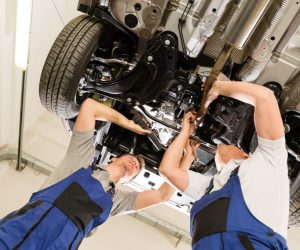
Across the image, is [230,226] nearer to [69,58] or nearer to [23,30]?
[69,58]

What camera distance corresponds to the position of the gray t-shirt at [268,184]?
5.53 feet

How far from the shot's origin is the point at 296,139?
2322 mm

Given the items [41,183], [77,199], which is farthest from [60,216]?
[41,183]

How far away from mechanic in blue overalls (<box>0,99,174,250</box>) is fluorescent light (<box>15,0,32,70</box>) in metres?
0.88

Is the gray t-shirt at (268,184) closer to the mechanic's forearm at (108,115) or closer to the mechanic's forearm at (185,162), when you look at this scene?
the mechanic's forearm at (185,162)

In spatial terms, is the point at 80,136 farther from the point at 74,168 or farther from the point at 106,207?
the point at 106,207

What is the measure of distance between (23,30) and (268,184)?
2101mm

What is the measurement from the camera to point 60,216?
6.66 ft

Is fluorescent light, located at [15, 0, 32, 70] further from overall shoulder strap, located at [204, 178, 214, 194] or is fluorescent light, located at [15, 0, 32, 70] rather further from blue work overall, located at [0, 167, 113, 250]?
overall shoulder strap, located at [204, 178, 214, 194]

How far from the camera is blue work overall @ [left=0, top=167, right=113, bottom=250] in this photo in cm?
186

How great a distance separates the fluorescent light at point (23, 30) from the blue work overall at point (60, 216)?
1.19 metres

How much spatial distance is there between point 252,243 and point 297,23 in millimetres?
1096

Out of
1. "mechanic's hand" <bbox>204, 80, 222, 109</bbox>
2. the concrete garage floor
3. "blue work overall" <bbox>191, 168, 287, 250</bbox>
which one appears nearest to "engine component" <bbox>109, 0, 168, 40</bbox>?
"mechanic's hand" <bbox>204, 80, 222, 109</bbox>

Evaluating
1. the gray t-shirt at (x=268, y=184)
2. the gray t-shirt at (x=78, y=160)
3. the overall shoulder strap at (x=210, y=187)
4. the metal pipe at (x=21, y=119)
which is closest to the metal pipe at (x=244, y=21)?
the gray t-shirt at (x=268, y=184)
